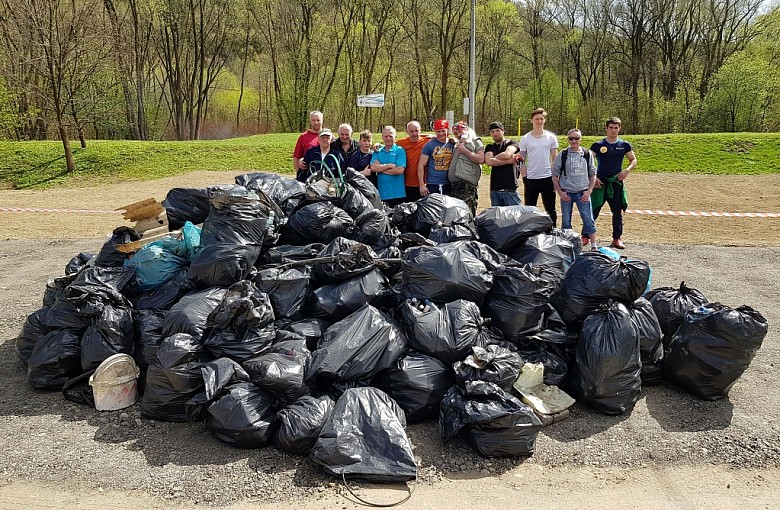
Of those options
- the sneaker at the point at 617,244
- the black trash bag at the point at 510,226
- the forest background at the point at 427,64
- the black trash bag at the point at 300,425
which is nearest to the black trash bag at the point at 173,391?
the black trash bag at the point at 300,425

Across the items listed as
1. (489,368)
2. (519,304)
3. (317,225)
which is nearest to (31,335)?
(317,225)

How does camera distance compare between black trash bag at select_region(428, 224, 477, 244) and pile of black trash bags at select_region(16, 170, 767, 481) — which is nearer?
pile of black trash bags at select_region(16, 170, 767, 481)

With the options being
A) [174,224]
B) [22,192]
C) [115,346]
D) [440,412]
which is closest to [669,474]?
[440,412]

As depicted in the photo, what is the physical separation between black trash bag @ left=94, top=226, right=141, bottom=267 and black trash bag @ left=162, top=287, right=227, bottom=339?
1.10 m

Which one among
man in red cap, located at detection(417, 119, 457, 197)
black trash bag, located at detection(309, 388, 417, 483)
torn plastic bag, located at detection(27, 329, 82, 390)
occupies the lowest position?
black trash bag, located at detection(309, 388, 417, 483)

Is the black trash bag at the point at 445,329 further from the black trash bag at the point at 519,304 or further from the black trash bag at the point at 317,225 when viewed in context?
the black trash bag at the point at 317,225

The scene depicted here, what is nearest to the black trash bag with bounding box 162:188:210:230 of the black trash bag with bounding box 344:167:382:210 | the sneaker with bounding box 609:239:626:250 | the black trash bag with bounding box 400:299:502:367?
the black trash bag with bounding box 344:167:382:210

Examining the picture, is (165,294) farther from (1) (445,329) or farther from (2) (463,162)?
(2) (463,162)

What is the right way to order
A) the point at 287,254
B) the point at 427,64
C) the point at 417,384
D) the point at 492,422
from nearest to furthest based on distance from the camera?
1. the point at 492,422
2. the point at 417,384
3. the point at 287,254
4. the point at 427,64

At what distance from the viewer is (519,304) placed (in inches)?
149

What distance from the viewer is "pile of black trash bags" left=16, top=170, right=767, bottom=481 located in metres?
3.21

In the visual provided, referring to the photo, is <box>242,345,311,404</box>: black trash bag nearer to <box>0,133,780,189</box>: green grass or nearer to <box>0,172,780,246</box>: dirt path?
<box>0,172,780,246</box>: dirt path

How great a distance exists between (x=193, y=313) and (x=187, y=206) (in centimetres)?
144

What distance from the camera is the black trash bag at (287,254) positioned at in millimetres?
4266
